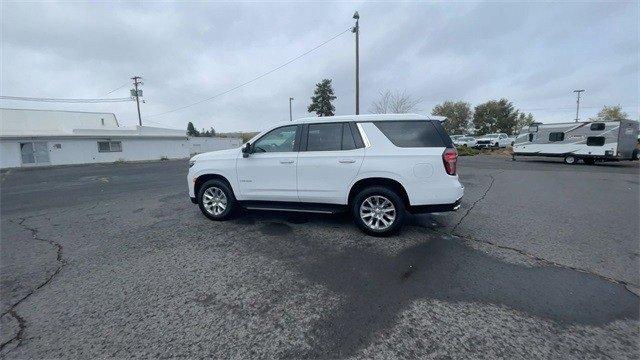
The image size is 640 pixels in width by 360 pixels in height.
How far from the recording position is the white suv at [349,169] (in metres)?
4.21

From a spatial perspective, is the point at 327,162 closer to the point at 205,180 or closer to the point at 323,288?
the point at 323,288

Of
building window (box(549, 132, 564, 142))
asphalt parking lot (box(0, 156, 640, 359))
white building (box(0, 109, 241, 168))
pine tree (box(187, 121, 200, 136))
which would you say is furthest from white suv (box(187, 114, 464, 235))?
pine tree (box(187, 121, 200, 136))

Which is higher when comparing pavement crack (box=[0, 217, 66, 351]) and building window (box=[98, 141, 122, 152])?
building window (box=[98, 141, 122, 152])

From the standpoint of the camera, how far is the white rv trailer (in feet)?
48.8

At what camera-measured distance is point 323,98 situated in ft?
145

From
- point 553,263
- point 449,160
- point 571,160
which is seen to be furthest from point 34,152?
point 571,160

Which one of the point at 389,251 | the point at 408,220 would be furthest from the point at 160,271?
the point at 408,220

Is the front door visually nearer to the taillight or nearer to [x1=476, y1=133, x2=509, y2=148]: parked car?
the taillight

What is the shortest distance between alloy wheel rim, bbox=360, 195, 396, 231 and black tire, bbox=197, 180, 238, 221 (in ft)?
8.38

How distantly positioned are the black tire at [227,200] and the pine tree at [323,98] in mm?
40060

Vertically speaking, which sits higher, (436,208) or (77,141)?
(77,141)

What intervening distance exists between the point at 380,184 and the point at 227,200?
2.98 meters

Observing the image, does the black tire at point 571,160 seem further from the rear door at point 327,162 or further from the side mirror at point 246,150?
the side mirror at point 246,150

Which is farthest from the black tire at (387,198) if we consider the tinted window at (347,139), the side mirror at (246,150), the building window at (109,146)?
the building window at (109,146)
